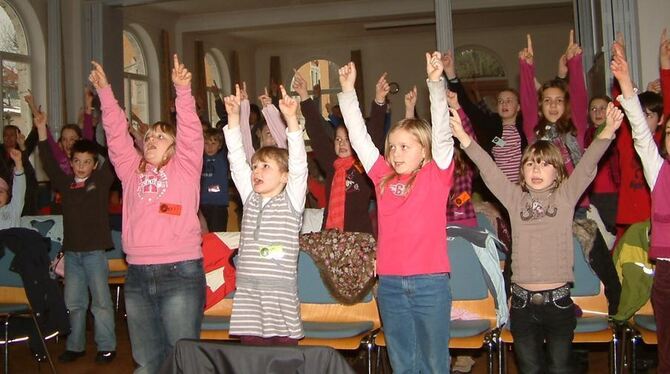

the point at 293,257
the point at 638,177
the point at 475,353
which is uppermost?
the point at 638,177

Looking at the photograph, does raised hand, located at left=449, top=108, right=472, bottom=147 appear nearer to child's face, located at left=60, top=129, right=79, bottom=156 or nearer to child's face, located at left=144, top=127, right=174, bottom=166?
child's face, located at left=144, top=127, right=174, bottom=166

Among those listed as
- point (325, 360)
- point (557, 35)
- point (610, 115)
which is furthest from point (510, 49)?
point (325, 360)

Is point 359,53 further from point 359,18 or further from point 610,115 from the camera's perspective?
point 610,115

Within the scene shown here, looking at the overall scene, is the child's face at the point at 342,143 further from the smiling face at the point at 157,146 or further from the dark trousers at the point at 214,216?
the dark trousers at the point at 214,216

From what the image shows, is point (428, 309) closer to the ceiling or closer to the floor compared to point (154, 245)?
closer to the floor

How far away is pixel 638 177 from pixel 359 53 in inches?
460

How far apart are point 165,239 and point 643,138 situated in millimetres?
2121

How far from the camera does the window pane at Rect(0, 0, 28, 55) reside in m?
9.57

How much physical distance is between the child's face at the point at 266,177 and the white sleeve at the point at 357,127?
1.18 feet

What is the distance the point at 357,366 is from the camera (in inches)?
173

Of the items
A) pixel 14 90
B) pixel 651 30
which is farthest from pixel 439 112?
pixel 14 90

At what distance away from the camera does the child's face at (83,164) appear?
4.64 m

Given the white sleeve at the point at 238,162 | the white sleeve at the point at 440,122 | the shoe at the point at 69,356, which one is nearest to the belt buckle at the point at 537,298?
the white sleeve at the point at 440,122

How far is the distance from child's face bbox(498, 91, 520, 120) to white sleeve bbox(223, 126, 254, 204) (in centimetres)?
199
